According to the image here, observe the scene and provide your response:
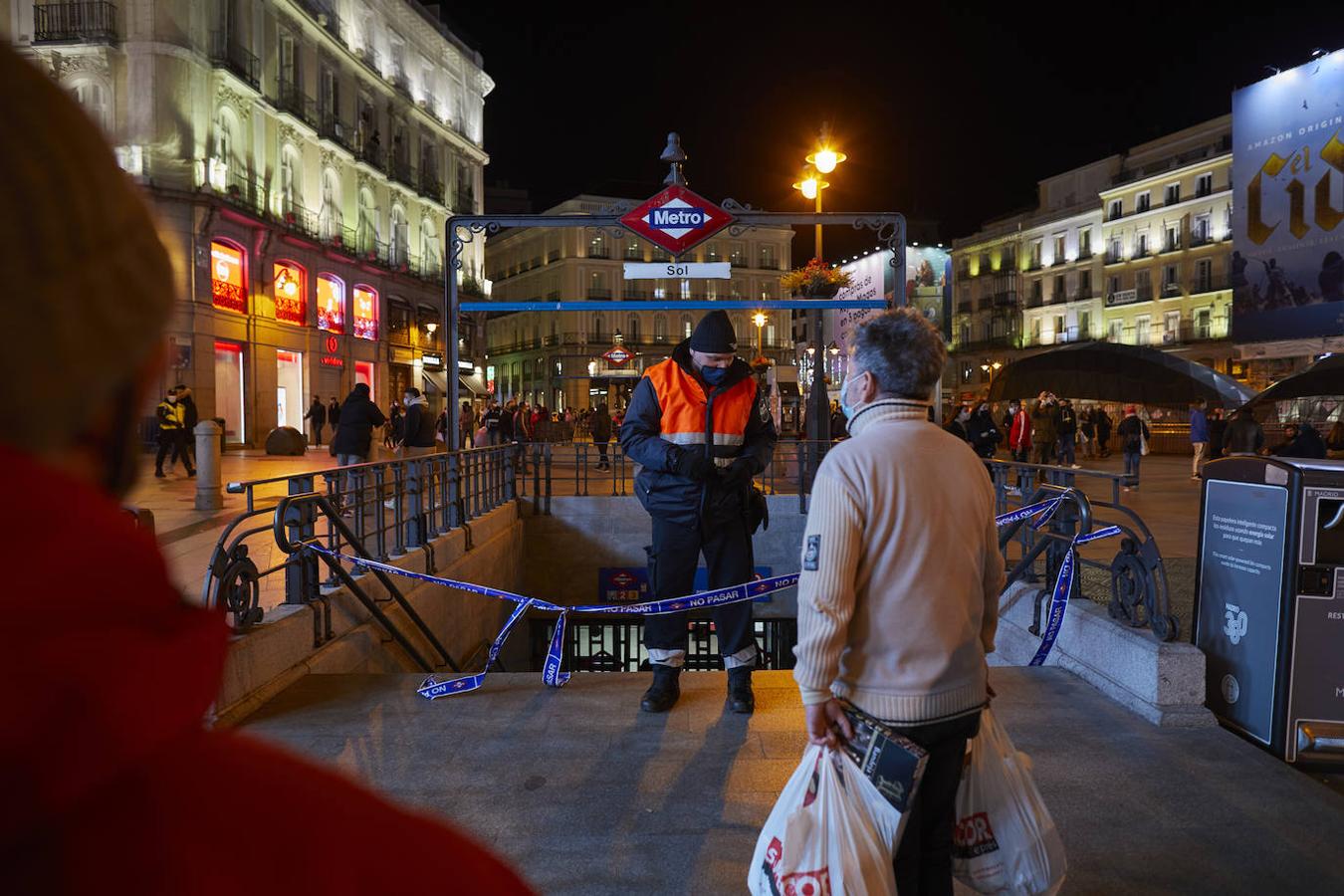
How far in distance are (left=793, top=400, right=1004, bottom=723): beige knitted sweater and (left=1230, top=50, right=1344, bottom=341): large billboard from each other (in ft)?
82.3

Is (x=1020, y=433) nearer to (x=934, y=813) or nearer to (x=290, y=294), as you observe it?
(x=934, y=813)

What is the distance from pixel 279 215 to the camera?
30172 mm

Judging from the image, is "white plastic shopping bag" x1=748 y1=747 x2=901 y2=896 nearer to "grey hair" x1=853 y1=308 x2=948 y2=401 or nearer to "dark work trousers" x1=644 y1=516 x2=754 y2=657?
"grey hair" x1=853 y1=308 x2=948 y2=401

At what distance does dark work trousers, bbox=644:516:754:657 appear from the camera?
490 centimetres

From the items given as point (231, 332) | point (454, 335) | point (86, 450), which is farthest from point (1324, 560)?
point (231, 332)

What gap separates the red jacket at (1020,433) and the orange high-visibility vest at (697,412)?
16.2 metres

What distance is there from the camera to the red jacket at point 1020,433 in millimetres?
19406

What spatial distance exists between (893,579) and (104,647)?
2.04 meters

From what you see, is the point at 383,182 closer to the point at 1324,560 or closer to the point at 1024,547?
the point at 1024,547

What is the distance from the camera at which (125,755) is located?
1.67ft

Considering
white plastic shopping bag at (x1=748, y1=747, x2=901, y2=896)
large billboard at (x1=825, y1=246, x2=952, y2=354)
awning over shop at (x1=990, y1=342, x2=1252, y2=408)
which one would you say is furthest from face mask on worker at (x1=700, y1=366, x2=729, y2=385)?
awning over shop at (x1=990, y1=342, x2=1252, y2=408)

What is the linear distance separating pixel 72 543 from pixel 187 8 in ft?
→ 106

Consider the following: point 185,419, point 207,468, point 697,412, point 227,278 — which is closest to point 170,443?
point 185,419

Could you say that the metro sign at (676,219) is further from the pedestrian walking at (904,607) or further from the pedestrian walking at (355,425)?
the pedestrian walking at (904,607)
